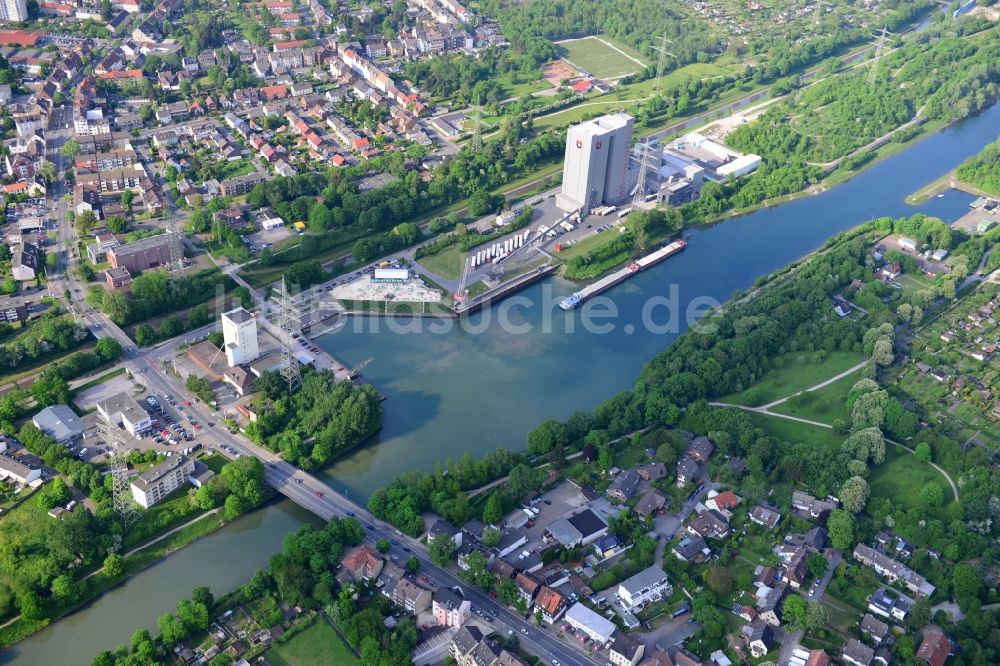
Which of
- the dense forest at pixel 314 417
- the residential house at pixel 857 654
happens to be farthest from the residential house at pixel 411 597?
the residential house at pixel 857 654

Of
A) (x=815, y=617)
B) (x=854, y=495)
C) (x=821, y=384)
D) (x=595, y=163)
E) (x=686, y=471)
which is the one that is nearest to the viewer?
(x=815, y=617)

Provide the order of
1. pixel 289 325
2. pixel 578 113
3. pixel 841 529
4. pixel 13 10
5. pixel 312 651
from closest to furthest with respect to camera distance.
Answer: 1. pixel 312 651
2. pixel 841 529
3. pixel 289 325
4. pixel 578 113
5. pixel 13 10

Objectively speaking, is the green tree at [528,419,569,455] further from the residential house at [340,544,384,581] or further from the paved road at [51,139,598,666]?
the residential house at [340,544,384,581]

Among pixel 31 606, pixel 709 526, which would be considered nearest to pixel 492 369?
pixel 709 526

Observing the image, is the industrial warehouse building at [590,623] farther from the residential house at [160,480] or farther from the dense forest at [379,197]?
the dense forest at [379,197]

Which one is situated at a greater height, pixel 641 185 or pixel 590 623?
pixel 641 185

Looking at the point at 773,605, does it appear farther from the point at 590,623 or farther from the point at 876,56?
the point at 876,56

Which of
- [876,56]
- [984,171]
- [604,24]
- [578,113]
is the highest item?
[604,24]

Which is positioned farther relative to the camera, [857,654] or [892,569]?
[892,569]
